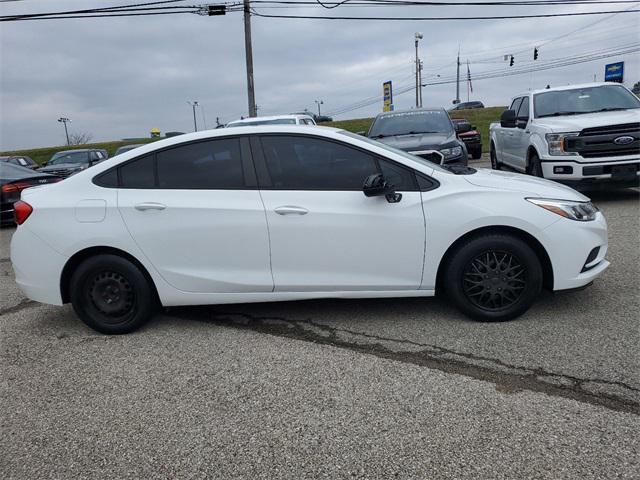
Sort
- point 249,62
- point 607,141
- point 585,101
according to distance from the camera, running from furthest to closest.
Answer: point 249,62
point 585,101
point 607,141

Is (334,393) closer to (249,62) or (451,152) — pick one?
(451,152)

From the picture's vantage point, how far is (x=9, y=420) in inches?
117

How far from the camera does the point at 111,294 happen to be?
13.2ft

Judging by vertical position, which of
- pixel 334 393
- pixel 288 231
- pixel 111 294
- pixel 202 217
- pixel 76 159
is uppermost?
pixel 76 159

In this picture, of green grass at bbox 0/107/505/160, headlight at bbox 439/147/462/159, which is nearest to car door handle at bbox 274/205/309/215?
headlight at bbox 439/147/462/159

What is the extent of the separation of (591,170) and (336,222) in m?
5.94

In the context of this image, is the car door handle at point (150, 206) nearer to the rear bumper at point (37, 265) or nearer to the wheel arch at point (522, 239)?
the rear bumper at point (37, 265)

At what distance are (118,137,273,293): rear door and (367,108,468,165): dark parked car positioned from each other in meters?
4.96

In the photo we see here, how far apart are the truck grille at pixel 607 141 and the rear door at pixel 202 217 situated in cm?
611

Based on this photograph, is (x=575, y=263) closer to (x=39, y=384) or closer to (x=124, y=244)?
(x=124, y=244)

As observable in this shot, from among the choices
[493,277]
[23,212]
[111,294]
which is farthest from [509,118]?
[23,212]

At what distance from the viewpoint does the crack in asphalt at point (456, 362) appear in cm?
283

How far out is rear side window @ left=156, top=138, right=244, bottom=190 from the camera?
13.0 feet

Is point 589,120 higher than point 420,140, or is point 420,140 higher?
→ point 589,120
